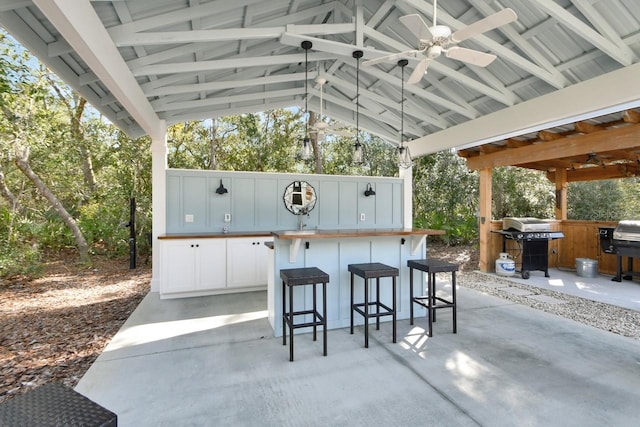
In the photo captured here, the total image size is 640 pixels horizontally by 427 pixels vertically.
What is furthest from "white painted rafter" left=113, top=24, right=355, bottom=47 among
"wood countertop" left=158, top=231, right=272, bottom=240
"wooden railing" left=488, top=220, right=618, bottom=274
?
"wooden railing" left=488, top=220, right=618, bottom=274

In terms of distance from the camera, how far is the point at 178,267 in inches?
191

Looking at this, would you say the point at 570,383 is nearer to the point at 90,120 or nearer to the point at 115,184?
the point at 115,184

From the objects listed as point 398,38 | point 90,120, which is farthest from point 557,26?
point 90,120

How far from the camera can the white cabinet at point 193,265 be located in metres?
4.79

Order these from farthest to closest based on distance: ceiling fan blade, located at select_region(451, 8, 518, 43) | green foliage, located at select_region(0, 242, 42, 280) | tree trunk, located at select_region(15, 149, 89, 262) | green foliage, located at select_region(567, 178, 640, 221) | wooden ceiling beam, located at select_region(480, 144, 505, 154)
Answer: green foliage, located at select_region(567, 178, 640, 221)
tree trunk, located at select_region(15, 149, 89, 262)
wooden ceiling beam, located at select_region(480, 144, 505, 154)
green foliage, located at select_region(0, 242, 42, 280)
ceiling fan blade, located at select_region(451, 8, 518, 43)

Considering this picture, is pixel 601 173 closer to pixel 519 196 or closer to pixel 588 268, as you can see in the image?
pixel 519 196

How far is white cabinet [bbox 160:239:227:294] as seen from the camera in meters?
4.79

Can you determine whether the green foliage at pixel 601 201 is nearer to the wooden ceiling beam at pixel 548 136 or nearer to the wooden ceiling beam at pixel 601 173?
the wooden ceiling beam at pixel 601 173

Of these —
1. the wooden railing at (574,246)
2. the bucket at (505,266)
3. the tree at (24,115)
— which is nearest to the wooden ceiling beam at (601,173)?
the wooden railing at (574,246)

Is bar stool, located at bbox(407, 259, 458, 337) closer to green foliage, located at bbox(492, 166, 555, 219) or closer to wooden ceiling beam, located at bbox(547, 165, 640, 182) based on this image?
wooden ceiling beam, located at bbox(547, 165, 640, 182)

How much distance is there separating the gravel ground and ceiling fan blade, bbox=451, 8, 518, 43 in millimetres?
3399

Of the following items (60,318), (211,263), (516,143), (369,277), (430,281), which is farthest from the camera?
(516,143)

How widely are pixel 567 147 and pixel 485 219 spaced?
1.88 metres

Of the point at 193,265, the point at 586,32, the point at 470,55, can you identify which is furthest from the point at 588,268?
the point at 193,265
